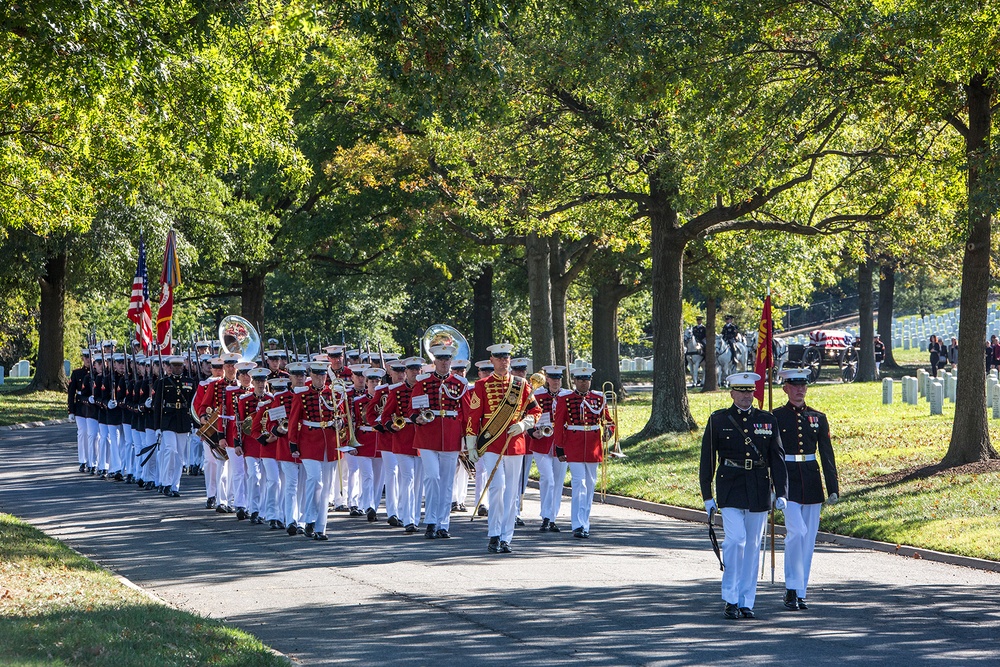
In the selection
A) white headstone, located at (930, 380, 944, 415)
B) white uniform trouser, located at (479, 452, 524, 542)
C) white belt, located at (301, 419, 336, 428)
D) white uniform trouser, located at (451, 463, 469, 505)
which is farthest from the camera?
white headstone, located at (930, 380, 944, 415)

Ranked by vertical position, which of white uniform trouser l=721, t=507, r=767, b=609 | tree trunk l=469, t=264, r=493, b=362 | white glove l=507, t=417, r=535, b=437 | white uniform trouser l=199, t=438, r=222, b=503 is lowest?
white uniform trouser l=721, t=507, r=767, b=609

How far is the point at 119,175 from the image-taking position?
891 inches

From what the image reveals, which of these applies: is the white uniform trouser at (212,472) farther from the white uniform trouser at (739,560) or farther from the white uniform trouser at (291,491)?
the white uniform trouser at (739,560)

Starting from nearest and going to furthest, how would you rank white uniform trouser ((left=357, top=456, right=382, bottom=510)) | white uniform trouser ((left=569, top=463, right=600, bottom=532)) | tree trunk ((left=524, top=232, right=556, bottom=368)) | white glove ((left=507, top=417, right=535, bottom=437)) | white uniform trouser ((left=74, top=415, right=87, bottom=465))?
white glove ((left=507, top=417, right=535, bottom=437)), white uniform trouser ((left=569, top=463, right=600, bottom=532)), white uniform trouser ((left=357, top=456, right=382, bottom=510)), white uniform trouser ((left=74, top=415, right=87, bottom=465)), tree trunk ((left=524, top=232, right=556, bottom=368))

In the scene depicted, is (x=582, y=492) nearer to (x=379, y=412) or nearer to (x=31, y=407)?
(x=379, y=412)

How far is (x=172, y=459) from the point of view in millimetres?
18562

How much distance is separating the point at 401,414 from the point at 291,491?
1.54 meters

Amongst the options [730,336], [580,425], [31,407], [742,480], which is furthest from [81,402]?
[730,336]

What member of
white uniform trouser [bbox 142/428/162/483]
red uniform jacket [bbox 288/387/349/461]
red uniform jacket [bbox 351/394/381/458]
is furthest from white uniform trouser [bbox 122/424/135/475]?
red uniform jacket [bbox 288/387/349/461]

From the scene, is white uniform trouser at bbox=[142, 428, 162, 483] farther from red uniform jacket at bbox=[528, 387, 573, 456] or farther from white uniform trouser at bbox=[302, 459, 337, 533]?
red uniform jacket at bbox=[528, 387, 573, 456]

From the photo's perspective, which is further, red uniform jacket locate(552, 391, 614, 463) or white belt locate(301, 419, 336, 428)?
red uniform jacket locate(552, 391, 614, 463)

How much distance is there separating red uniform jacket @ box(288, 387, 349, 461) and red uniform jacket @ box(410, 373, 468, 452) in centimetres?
92

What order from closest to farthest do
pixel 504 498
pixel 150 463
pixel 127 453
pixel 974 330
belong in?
pixel 504 498, pixel 974 330, pixel 150 463, pixel 127 453

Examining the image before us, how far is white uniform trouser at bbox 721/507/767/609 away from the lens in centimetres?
973
